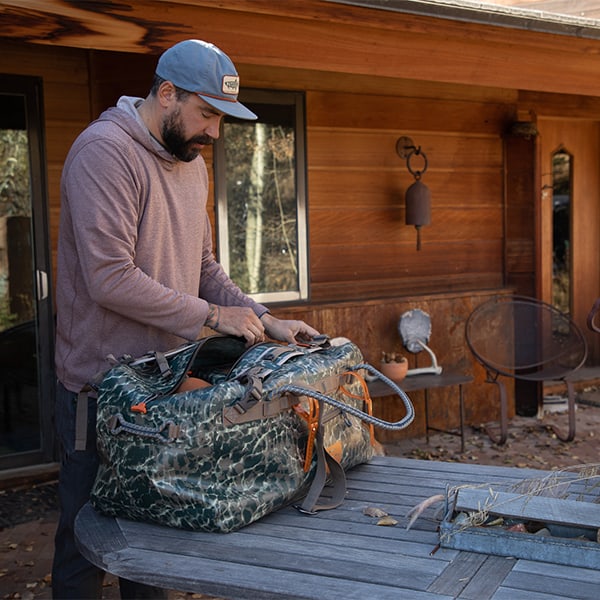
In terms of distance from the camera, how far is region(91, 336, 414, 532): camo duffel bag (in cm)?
191

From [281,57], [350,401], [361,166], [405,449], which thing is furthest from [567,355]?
[350,401]

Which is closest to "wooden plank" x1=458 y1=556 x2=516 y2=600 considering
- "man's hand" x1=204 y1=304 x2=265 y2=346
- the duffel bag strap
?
the duffel bag strap

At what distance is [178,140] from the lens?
2.32 meters

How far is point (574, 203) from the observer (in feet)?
26.5

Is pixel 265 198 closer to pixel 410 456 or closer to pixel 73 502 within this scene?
pixel 410 456

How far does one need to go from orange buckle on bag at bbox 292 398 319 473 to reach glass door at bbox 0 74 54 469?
11.1 ft

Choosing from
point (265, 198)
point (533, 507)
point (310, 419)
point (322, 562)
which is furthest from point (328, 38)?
point (322, 562)

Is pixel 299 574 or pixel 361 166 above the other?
pixel 361 166

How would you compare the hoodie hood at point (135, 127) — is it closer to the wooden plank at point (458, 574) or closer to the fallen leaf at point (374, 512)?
the fallen leaf at point (374, 512)

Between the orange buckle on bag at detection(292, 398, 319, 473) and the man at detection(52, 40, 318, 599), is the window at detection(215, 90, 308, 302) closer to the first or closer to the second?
the man at detection(52, 40, 318, 599)

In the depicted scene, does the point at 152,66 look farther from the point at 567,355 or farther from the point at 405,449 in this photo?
the point at 567,355

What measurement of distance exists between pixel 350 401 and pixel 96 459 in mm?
698

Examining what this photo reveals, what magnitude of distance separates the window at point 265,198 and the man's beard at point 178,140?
3.15 metres

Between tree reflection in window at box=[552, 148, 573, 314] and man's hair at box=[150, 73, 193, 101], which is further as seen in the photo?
tree reflection in window at box=[552, 148, 573, 314]
